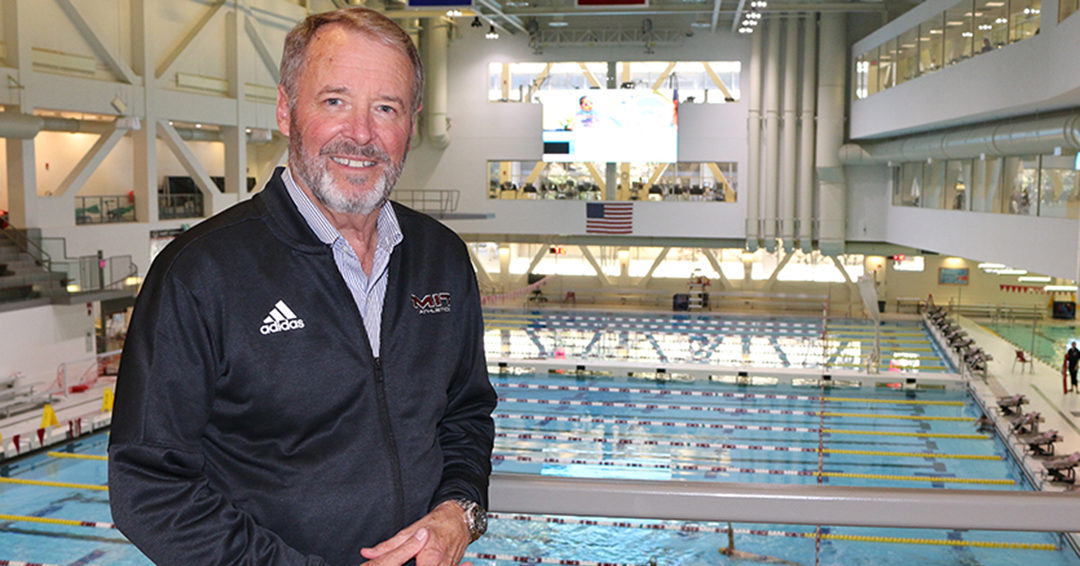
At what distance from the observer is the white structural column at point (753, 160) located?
26953 millimetres

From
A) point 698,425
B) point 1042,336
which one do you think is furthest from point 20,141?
point 1042,336

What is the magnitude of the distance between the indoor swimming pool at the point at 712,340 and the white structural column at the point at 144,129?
24.7ft

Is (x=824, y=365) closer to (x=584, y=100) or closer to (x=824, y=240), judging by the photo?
(x=824, y=240)

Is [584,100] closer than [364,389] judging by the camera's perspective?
No

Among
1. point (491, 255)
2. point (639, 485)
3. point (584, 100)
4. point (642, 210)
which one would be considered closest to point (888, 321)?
point (642, 210)

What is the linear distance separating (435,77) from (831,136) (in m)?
11.2

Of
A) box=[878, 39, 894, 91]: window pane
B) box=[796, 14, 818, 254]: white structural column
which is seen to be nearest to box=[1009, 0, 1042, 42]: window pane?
box=[878, 39, 894, 91]: window pane

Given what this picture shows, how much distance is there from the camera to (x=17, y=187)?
16.2 metres

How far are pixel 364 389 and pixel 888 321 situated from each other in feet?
85.3

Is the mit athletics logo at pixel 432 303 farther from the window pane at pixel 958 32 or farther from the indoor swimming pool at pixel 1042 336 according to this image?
the indoor swimming pool at pixel 1042 336

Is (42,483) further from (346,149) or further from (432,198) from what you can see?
(432,198)

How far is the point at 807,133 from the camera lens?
87.0 ft

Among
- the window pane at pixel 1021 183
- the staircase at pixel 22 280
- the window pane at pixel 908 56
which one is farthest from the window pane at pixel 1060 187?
the staircase at pixel 22 280

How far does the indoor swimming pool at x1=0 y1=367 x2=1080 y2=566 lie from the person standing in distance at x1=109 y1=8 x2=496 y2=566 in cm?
464
